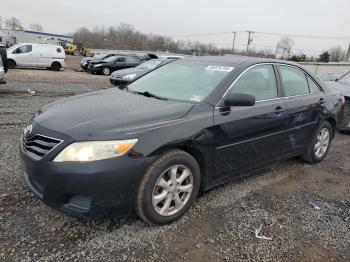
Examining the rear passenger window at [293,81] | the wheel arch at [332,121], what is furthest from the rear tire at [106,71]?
the rear passenger window at [293,81]

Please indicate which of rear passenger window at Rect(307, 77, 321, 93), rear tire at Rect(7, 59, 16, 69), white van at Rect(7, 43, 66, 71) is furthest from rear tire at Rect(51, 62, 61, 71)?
rear passenger window at Rect(307, 77, 321, 93)

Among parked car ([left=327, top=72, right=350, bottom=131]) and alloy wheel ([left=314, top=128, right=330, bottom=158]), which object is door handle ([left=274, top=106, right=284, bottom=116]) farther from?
parked car ([left=327, top=72, right=350, bottom=131])

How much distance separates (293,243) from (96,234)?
1.78 m

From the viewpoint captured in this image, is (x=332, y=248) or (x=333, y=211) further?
(x=333, y=211)

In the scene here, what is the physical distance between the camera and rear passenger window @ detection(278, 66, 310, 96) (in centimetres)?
419

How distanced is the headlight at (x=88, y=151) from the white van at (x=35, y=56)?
748 inches

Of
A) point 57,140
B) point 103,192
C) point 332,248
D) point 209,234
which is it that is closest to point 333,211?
point 332,248

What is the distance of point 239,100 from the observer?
10.6ft

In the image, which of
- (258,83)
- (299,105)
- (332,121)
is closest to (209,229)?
(258,83)

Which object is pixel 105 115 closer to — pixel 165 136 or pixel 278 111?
pixel 165 136

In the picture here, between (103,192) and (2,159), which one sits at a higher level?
(103,192)

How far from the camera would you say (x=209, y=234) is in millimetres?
2936

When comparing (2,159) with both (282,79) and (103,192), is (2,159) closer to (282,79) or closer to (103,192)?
(103,192)

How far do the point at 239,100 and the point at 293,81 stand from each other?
1552 mm
